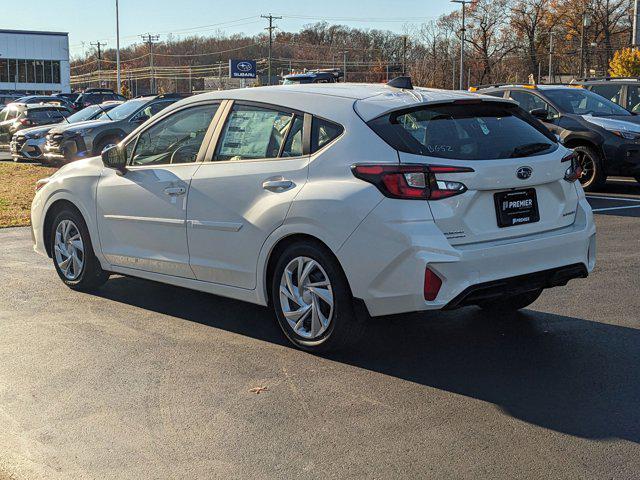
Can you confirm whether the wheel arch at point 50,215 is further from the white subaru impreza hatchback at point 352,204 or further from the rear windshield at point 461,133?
the rear windshield at point 461,133

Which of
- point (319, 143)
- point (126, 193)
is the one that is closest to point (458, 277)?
point (319, 143)

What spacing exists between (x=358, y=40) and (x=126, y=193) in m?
152

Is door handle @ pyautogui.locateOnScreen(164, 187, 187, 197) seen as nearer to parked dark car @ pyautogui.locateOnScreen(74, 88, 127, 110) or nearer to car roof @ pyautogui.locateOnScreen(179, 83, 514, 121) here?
car roof @ pyautogui.locateOnScreen(179, 83, 514, 121)

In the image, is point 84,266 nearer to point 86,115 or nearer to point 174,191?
point 174,191

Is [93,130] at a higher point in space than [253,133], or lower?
higher

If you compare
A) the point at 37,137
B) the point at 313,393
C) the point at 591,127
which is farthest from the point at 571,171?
the point at 37,137

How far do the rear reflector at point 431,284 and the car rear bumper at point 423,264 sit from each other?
0.02 m

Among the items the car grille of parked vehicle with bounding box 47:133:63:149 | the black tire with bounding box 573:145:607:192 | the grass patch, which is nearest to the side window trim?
the grass patch

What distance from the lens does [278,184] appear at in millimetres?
5539

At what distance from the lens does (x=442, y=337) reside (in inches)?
231

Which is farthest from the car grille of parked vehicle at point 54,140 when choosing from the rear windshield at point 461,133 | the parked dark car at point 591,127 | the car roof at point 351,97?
the rear windshield at point 461,133

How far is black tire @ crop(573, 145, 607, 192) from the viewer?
1415cm

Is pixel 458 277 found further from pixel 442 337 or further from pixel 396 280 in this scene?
pixel 442 337

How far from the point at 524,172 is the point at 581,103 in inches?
410
